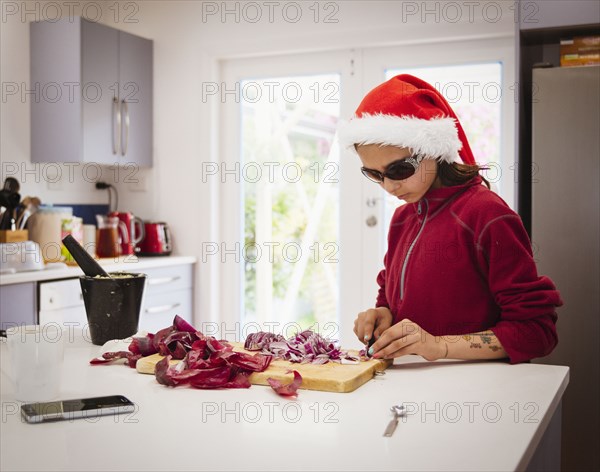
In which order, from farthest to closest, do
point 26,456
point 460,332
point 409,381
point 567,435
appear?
point 567,435
point 460,332
point 409,381
point 26,456

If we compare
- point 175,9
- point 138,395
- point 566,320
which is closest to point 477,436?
point 138,395

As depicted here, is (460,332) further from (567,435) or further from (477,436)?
(567,435)

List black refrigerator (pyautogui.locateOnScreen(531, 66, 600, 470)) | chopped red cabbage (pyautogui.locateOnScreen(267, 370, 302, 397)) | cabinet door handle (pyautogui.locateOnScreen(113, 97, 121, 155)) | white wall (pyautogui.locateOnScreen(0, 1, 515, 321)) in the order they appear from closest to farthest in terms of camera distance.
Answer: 1. chopped red cabbage (pyautogui.locateOnScreen(267, 370, 302, 397))
2. black refrigerator (pyautogui.locateOnScreen(531, 66, 600, 470))
3. white wall (pyautogui.locateOnScreen(0, 1, 515, 321))
4. cabinet door handle (pyautogui.locateOnScreen(113, 97, 121, 155))

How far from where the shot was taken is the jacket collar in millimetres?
1727

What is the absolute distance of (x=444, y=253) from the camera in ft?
5.41

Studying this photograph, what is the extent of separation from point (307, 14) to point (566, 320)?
1.98 meters

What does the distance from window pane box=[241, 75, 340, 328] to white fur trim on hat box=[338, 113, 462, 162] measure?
209 cm

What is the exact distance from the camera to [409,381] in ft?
4.54

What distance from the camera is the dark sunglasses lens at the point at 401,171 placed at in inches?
66.0

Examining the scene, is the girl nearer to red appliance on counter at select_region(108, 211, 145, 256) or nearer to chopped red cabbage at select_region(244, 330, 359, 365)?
chopped red cabbage at select_region(244, 330, 359, 365)

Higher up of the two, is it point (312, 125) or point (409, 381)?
point (312, 125)

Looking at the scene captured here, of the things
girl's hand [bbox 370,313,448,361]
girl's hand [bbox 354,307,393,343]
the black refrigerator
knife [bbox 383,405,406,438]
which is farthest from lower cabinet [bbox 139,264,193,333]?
knife [bbox 383,405,406,438]

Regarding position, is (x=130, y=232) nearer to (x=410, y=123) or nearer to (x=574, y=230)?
(x=574, y=230)

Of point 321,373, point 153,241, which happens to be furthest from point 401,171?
point 153,241
